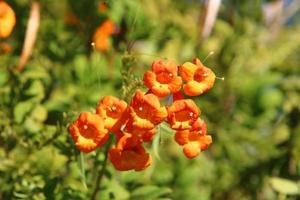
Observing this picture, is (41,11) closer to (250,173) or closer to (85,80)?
(85,80)

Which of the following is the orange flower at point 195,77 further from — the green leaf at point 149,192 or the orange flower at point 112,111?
the green leaf at point 149,192

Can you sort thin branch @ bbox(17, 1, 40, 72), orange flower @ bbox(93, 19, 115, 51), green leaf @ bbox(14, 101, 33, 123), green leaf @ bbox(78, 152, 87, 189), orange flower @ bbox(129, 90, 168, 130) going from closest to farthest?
orange flower @ bbox(129, 90, 168, 130)
green leaf @ bbox(78, 152, 87, 189)
green leaf @ bbox(14, 101, 33, 123)
thin branch @ bbox(17, 1, 40, 72)
orange flower @ bbox(93, 19, 115, 51)

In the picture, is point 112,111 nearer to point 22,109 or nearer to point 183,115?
point 183,115

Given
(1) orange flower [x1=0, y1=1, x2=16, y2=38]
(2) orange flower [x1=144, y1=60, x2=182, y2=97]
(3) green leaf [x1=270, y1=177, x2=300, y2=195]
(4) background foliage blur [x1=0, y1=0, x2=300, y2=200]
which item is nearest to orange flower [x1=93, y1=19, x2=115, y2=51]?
(4) background foliage blur [x1=0, y1=0, x2=300, y2=200]

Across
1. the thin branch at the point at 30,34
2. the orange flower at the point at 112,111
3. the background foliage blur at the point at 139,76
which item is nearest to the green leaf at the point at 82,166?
the background foliage blur at the point at 139,76

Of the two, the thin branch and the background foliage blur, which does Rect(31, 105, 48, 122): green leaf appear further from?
the thin branch
